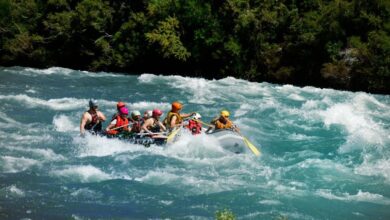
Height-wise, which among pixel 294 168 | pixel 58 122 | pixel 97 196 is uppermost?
pixel 58 122

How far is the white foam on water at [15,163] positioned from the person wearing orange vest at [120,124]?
289 cm

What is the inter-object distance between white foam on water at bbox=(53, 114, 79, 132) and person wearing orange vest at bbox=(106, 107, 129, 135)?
228 centimetres

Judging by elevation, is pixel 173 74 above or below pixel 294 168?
above

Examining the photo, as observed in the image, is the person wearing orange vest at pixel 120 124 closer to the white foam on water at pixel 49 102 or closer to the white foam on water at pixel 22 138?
the white foam on water at pixel 22 138

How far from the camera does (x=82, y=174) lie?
1457 cm

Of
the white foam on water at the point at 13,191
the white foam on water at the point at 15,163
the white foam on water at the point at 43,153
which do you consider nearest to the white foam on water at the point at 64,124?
the white foam on water at the point at 43,153

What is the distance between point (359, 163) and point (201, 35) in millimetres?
16735

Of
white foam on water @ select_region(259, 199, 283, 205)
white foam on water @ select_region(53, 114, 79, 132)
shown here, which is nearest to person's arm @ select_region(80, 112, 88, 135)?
white foam on water @ select_region(53, 114, 79, 132)

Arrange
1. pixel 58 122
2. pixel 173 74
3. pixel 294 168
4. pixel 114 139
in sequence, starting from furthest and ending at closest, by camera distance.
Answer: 1. pixel 173 74
2. pixel 58 122
3. pixel 114 139
4. pixel 294 168

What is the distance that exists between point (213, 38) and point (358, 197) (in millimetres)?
18941

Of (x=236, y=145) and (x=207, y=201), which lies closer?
(x=207, y=201)

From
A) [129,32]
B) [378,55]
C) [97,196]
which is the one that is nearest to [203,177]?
[97,196]

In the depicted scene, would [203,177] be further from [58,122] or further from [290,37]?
[290,37]

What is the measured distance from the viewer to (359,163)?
16609 millimetres
